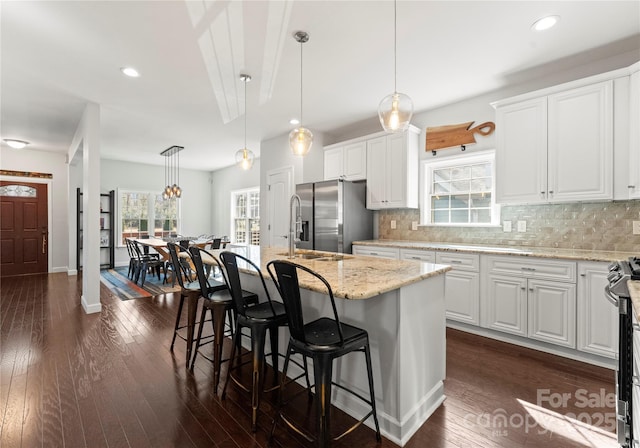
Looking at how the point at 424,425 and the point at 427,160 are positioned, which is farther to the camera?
the point at 427,160

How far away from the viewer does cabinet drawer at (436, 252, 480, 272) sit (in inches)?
128

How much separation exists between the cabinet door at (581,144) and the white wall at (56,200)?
9.12 metres

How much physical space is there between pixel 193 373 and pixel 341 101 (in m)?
3.44

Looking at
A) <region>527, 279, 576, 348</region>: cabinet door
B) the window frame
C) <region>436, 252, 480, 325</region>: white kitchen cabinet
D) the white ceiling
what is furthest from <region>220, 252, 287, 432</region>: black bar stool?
the window frame

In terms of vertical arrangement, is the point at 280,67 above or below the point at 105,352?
above

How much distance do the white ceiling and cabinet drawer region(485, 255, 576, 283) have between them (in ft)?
6.30

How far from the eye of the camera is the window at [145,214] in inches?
321

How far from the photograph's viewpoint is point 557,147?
300cm

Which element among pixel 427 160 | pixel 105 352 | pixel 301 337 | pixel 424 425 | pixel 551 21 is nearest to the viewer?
pixel 301 337

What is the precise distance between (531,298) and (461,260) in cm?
70

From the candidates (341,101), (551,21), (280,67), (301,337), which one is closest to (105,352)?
(301,337)

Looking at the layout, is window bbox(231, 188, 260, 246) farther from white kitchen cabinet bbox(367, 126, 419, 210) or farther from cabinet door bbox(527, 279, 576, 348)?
cabinet door bbox(527, 279, 576, 348)

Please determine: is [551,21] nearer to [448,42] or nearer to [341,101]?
[448,42]

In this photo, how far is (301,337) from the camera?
1.57 m
